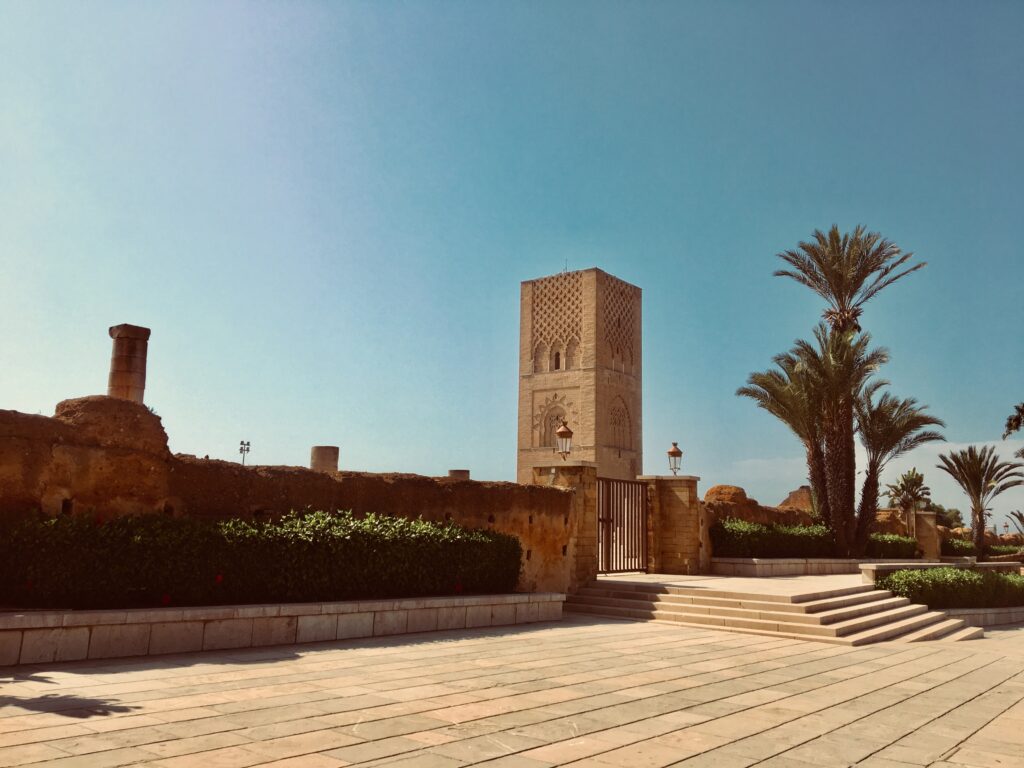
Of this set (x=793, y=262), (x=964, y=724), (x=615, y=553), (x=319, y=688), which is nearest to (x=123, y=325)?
(x=319, y=688)

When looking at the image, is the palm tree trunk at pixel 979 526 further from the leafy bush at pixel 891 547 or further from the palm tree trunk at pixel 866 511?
the palm tree trunk at pixel 866 511

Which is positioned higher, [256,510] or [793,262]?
[793,262]

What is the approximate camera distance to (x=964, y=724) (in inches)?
203

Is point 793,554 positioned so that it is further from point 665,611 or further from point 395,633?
point 395,633

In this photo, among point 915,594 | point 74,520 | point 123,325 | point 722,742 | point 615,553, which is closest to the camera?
point 722,742

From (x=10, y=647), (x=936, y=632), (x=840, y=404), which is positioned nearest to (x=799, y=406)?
(x=840, y=404)

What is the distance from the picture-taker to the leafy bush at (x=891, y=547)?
70.0 ft

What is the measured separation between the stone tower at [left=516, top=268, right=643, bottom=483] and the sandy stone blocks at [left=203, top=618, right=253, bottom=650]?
3552 cm

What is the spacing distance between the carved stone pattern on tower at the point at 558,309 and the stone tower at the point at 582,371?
2.2 inches

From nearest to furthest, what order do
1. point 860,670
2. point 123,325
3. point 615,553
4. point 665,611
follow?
1. point 860,670
2. point 665,611
3. point 123,325
4. point 615,553

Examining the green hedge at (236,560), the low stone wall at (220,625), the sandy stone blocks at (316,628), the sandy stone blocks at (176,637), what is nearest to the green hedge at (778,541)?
the green hedge at (236,560)

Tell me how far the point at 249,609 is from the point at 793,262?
18.5m

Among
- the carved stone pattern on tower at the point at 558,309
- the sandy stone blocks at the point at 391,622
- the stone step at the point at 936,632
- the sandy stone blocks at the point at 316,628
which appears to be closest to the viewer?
the sandy stone blocks at the point at 316,628

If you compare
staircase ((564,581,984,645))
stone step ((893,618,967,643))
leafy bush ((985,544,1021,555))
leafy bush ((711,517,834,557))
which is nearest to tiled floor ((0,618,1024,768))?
staircase ((564,581,984,645))
